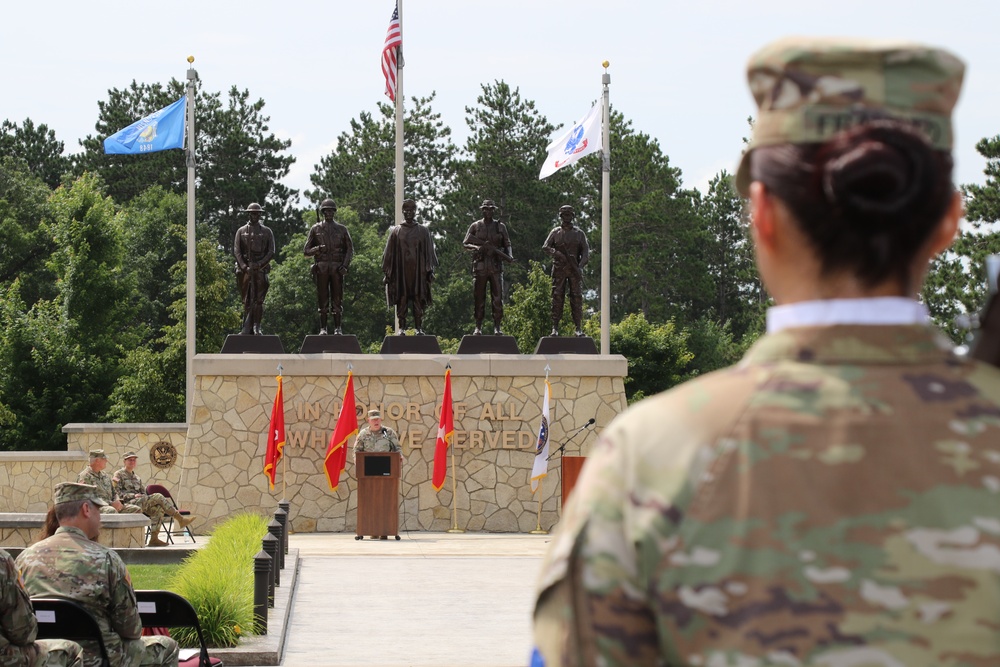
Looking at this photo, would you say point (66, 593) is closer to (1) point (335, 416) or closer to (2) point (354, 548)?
(2) point (354, 548)

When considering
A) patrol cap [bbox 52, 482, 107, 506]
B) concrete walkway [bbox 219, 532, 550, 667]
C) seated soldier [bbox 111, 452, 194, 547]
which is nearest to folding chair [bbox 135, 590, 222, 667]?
patrol cap [bbox 52, 482, 107, 506]

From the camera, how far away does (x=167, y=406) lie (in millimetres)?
45125

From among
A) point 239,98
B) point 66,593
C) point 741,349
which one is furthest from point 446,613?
point 239,98

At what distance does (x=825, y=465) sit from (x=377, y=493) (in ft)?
66.5

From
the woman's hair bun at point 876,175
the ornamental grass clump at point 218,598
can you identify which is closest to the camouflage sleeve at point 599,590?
the woman's hair bun at point 876,175

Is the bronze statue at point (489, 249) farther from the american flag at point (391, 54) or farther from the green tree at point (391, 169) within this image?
the green tree at point (391, 169)

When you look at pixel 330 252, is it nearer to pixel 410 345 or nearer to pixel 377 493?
pixel 410 345

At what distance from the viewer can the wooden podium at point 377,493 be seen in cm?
2150

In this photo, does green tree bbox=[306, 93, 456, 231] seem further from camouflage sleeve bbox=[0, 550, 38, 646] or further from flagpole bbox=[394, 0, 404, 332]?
camouflage sleeve bbox=[0, 550, 38, 646]

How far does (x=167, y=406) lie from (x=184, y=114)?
17.1 metres

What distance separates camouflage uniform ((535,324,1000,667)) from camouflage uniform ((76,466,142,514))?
17511mm

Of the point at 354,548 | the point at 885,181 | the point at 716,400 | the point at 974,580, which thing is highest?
the point at 885,181

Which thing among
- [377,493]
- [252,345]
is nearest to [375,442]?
[377,493]

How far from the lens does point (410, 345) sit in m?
25.4
